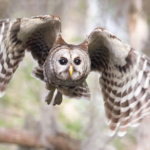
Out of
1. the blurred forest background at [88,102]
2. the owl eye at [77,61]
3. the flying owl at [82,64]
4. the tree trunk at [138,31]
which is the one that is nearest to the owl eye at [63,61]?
the flying owl at [82,64]

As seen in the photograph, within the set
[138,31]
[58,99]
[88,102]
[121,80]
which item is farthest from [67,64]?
[138,31]

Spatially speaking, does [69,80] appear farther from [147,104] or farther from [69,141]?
[69,141]

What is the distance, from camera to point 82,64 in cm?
396

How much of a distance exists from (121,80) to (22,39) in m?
1.75

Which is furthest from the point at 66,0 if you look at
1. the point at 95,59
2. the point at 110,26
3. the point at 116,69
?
the point at 116,69

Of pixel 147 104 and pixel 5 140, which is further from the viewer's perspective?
pixel 5 140

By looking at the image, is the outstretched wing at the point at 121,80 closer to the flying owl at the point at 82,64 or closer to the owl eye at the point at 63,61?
the flying owl at the point at 82,64

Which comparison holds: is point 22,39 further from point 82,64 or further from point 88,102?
point 88,102

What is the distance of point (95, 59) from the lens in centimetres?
484

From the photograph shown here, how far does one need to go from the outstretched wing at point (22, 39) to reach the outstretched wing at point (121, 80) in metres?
0.69

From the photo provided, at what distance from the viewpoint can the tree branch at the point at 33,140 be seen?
6.75 metres

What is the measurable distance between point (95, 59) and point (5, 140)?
3424mm

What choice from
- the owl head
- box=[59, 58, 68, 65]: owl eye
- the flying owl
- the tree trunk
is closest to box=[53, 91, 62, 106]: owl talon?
the flying owl

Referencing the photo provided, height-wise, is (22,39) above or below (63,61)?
above
